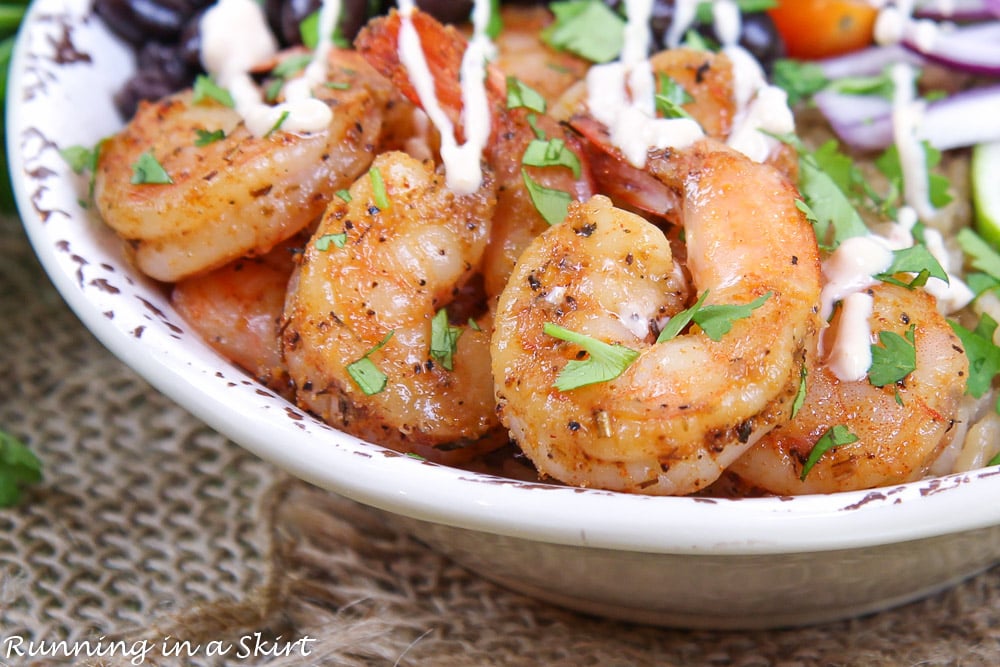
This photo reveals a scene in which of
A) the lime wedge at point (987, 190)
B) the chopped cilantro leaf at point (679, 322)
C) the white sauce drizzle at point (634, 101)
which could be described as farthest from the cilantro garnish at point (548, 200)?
the lime wedge at point (987, 190)

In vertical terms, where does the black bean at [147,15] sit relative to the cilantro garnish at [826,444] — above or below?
above

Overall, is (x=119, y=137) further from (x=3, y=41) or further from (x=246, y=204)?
(x=3, y=41)

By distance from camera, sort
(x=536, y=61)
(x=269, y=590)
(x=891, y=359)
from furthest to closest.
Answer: (x=536, y=61)
(x=269, y=590)
(x=891, y=359)

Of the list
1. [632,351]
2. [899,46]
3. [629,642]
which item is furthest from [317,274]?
[899,46]

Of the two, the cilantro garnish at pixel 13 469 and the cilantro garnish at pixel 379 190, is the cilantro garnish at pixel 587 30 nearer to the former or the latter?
the cilantro garnish at pixel 379 190

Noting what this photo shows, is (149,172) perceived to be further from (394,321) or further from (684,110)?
(684,110)

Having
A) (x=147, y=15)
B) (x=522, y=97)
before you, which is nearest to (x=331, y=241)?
(x=522, y=97)
